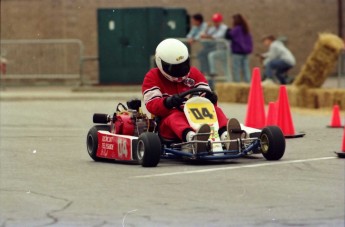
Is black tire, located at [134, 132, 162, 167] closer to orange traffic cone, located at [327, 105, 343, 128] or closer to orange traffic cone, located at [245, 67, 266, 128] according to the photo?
orange traffic cone, located at [245, 67, 266, 128]

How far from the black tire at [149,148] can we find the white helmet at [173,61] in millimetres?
1012

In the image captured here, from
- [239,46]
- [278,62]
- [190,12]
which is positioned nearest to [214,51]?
[239,46]

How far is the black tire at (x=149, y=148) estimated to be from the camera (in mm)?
12883

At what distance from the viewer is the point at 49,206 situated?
417 inches

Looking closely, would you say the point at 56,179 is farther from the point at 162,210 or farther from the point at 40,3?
the point at 40,3

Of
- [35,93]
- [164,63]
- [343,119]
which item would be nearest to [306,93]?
[343,119]

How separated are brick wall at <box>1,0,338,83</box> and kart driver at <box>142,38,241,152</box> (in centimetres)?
1824

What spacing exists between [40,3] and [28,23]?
67cm

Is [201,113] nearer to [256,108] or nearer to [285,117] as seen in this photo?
[285,117]

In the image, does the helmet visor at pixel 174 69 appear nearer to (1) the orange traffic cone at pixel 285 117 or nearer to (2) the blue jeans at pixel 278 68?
(1) the orange traffic cone at pixel 285 117

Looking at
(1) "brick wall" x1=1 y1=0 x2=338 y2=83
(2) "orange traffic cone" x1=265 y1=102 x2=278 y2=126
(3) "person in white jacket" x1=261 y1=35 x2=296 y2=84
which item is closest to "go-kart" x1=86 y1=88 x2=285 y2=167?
(2) "orange traffic cone" x1=265 y1=102 x2=278 y2=126

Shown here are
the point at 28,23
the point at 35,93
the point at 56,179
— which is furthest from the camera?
the point at 28,23

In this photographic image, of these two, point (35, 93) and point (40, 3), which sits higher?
point (40, 3)

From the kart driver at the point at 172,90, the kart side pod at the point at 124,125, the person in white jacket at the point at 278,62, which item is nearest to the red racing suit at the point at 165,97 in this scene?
the kart driver at the point at 172,90
